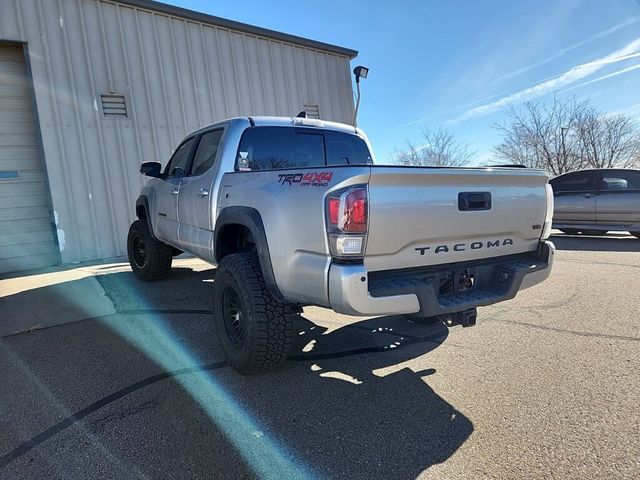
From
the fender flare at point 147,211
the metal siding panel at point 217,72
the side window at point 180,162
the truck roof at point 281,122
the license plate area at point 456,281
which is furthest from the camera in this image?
the metal siding panel at point 217,72

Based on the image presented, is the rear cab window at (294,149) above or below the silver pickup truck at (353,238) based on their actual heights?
above

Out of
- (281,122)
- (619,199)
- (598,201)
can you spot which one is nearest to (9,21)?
(281,122)

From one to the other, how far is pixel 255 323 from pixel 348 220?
3.49 ft

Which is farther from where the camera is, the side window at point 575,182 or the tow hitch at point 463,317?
the side window at point 575,182

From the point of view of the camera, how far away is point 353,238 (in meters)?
2.40

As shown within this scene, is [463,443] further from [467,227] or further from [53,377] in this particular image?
[53,377]

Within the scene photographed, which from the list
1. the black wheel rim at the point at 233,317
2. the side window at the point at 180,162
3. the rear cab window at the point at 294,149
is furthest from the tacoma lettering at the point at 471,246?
the side window at the point at 180,162

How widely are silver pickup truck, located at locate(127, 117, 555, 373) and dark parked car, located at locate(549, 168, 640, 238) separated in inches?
276

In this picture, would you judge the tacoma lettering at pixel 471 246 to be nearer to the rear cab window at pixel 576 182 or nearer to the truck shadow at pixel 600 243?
the truck shadow at pixel 600 243

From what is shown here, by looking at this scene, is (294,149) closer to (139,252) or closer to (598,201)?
(139,252)

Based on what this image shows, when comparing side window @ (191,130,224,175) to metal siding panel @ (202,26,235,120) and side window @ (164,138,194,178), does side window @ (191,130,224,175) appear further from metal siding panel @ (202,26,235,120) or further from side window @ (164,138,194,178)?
metal siding panel @ (202,26,235,120)

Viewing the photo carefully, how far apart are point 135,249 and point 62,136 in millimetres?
3791

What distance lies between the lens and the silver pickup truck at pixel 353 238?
2.43 meters

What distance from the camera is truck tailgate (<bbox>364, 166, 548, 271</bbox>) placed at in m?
2.48
